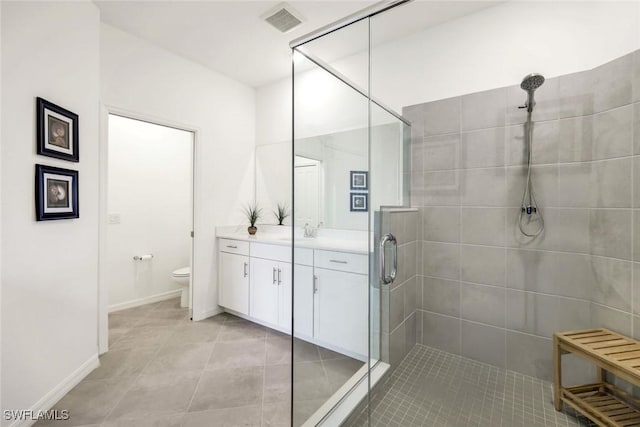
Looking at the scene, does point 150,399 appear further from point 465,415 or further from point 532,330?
point 532,330

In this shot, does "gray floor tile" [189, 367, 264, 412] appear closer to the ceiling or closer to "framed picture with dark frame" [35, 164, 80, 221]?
"framed picture with dark frame" [35, 164, 80, 221]

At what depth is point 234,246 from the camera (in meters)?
2.90

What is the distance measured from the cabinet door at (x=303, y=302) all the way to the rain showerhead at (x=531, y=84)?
68.4 inches

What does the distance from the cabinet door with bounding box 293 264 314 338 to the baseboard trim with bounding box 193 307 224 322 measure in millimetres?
1847

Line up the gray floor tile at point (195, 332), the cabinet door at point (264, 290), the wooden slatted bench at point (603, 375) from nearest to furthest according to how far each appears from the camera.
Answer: the wooden slatted bench at point (603, 375)
the gray floor tile at point (195, 332)
the cabinet door at point (264, 290)

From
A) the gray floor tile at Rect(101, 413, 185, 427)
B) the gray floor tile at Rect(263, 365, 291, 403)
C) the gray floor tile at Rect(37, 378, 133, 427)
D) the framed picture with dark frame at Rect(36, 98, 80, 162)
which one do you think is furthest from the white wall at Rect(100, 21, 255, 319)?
the gray floor tile at Rect(101, 413, 185, 427)

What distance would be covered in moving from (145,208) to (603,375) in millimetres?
4304

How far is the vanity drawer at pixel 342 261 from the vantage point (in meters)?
1.61

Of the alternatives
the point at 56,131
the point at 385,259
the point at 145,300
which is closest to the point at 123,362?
the point at 145,300

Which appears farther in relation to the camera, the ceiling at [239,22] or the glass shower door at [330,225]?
the ceiling at [239,22]

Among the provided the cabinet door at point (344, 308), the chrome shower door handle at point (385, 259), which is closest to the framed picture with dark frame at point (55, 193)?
the cabinet door at point (344, 308)

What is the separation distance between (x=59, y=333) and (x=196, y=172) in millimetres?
1683

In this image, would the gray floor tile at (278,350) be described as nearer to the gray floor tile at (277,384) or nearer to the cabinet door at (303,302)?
the gray floor tile at (277,384)

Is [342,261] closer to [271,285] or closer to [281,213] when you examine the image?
[271,285]
